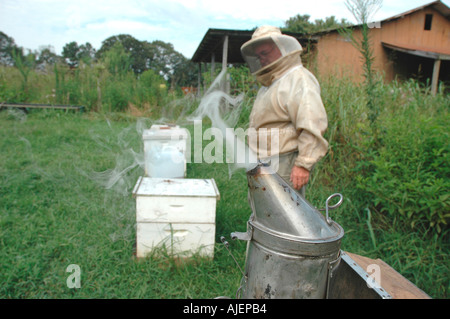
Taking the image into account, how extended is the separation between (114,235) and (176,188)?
835mm

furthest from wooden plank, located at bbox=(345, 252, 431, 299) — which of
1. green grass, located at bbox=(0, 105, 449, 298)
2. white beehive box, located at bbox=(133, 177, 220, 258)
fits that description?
white beehive box, located at bbox=(133, 177, 220, 258)

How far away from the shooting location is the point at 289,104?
2.01 meters

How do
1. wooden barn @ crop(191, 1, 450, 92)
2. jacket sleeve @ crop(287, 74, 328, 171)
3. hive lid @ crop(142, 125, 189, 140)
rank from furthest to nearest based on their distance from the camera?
wooden barn @ crop(191, 1, 450, 92) < hive lid @ crop(142, 125, 189, 140) < jacket sleeve @ crop(287, 74, 328, 171)

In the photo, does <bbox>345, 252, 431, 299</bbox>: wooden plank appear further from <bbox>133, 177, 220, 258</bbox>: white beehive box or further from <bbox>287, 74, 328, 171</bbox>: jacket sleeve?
<bbox>133, 177, 220, 258</bbox>: white beehive box

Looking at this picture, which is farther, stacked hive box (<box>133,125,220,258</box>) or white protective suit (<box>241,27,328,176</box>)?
stacked hive box (<box>133,125,220,258</box>)

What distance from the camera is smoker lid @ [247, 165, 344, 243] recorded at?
1.04m

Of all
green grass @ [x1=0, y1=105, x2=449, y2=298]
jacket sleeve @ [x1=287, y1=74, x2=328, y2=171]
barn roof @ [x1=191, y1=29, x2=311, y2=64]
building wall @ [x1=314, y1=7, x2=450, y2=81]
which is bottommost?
green grass @ [x1=0, y1=105, x2=449, y2=298]

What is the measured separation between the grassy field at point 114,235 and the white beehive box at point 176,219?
12 cm

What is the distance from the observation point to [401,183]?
2844mm

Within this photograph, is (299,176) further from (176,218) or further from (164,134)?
(164,134)

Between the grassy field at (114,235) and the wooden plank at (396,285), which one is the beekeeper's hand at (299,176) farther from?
the grassy field at (114,235)

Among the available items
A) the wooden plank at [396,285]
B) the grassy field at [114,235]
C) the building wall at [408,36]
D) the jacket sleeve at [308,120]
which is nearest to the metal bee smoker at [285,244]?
the wooden plank at [396,285]

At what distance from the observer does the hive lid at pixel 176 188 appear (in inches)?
104

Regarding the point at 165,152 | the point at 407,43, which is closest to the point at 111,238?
the point at 165,152
